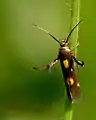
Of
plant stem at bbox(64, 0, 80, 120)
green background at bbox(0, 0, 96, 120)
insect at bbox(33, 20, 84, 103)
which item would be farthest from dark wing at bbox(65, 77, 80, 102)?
green background at bbox(0, 0, 96, 120)

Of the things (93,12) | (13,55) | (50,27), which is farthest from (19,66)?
(93,12)

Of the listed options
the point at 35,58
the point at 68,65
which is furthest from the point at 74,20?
the point at 35,58

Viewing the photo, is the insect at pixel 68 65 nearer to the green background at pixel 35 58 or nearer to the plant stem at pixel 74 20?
the plant stem at pixel 74 20

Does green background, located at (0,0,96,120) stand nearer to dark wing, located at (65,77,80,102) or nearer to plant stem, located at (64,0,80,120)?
dark wing, located at (65,77,80,102)

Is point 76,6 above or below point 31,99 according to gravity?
below

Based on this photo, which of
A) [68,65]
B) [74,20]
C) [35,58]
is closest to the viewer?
[74,20]

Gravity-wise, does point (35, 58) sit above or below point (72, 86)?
above

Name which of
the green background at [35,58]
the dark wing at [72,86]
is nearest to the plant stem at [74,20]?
the dark wing at [72,86]

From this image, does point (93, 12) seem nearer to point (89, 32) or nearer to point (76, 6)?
point (89, 32)

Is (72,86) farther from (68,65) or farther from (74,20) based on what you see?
(74,20)
